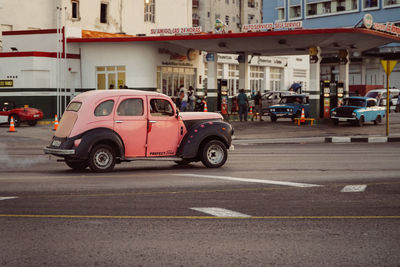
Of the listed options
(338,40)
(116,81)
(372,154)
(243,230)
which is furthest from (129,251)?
(116,81)

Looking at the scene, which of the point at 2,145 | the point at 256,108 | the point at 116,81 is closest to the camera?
the point at 2,145

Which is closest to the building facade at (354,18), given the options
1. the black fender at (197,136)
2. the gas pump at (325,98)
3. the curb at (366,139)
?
the gas pump at (325,98)

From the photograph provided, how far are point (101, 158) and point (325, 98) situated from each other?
2476 cm

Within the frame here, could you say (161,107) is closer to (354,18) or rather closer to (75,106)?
(75,106)

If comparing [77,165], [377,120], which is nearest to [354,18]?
[377,120]

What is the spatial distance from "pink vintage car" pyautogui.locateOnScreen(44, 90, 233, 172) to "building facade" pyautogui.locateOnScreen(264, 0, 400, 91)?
65.1 metres

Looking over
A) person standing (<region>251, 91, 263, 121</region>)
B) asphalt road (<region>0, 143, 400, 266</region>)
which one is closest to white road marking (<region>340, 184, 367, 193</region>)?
asphalt road (<region>0, 143, 400, 266</region>)

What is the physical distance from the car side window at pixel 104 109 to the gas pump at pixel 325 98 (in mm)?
24242

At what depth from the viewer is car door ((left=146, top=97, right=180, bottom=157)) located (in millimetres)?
14797

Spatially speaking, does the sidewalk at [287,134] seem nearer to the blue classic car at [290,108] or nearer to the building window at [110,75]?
the blue classic car at [290,108]

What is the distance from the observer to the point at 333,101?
38.2 metres

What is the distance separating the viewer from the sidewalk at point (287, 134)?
1053 inches

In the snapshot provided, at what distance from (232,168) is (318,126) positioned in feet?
62.0

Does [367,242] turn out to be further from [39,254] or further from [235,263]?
[39,254]
